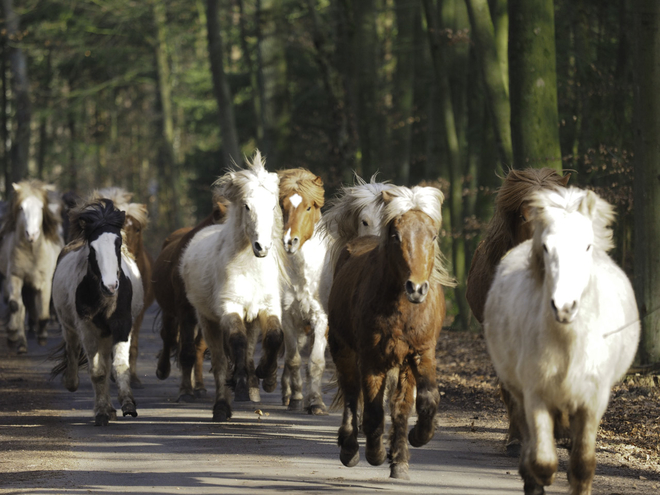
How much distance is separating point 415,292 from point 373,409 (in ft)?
3.48

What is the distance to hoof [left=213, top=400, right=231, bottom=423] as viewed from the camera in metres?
9.59

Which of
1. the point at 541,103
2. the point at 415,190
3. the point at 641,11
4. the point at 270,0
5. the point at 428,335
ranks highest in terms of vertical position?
the point at 270,0

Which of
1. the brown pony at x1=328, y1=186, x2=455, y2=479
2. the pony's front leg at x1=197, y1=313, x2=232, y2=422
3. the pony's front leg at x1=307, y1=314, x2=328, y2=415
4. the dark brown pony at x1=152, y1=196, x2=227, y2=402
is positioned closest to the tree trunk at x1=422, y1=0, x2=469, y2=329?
the dark brown pony at x1=152, y1=196, x2=227, y2=402

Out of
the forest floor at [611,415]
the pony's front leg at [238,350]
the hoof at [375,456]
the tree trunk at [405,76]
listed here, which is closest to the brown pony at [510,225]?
the forest floor at [611,415]

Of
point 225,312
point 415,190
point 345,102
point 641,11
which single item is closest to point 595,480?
point 415,190

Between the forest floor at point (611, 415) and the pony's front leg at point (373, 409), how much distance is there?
6.34 ft

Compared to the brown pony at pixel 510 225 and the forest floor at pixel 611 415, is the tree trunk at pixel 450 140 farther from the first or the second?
the brown pony at pixel 510 225

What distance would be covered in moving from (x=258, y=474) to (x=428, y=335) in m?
1.86

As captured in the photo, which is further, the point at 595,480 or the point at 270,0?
the point at 270,0

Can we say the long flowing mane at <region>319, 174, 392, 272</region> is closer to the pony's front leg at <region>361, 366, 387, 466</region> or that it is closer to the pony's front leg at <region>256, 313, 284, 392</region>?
the pony's front leg at <region>256, 313, 284, 392</region>

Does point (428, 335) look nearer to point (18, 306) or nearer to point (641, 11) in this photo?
point (641, 11)

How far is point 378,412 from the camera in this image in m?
6.59

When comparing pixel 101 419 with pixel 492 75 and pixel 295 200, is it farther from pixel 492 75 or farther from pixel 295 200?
pixel 492 75

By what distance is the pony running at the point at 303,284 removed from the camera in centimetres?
998
